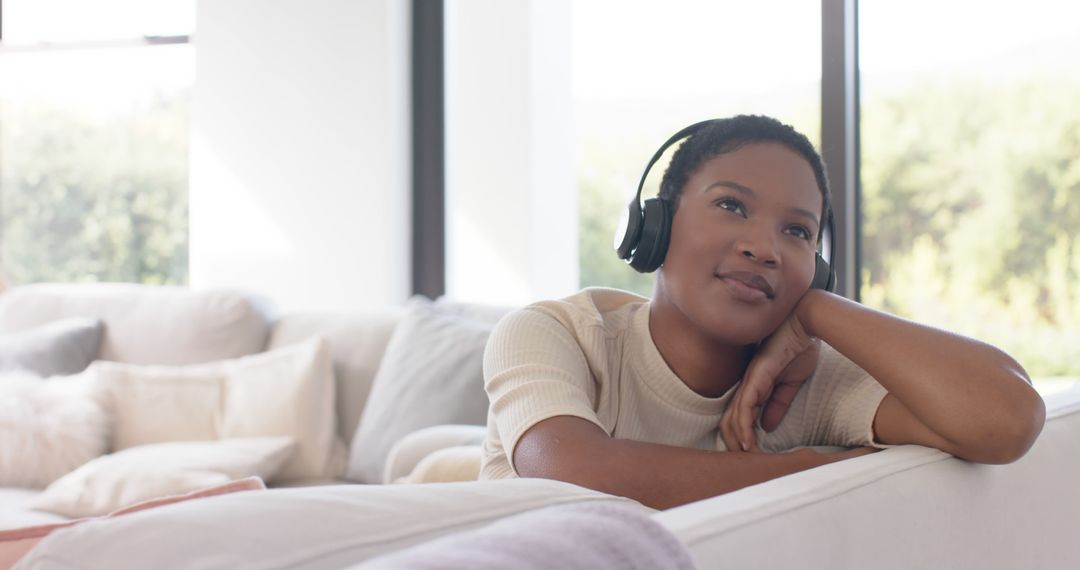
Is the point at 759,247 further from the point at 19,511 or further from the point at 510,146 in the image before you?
the point at 510,146

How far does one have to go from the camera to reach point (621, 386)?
1.37 metres

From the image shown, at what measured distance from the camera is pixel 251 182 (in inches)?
148

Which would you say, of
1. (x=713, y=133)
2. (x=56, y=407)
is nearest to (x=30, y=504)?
(x=56, y=407)

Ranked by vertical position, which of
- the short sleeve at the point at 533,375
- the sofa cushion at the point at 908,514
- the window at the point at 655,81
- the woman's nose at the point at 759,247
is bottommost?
the sofa cushion at the point at 908,514

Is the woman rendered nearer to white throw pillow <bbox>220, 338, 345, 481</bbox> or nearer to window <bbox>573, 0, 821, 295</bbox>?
white throw pillow <bbox>220, 338, 345, 481</bbox>

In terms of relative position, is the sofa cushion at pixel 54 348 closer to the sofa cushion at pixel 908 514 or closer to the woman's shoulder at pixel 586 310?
the woman's shoulder at pixel 586 310

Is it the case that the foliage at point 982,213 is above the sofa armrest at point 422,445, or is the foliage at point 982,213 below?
above

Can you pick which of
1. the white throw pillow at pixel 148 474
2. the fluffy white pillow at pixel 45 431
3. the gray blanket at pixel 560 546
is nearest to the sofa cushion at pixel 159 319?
the fluffy white pillow at pixel 45 431

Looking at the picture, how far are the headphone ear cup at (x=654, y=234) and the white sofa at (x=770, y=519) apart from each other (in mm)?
411

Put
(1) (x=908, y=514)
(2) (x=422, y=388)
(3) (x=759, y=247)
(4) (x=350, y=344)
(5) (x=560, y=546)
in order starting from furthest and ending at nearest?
(4) (x=350, y=344)
(2) (x=422, y=388)
(3) (x=759, y=247)
(1) (x=908, y=514)
(5) (x=560, y=546)

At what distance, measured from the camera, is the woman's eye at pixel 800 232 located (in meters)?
1.36

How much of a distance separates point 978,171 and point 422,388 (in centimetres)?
192

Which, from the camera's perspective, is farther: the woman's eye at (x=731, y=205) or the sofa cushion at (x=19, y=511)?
Result: the sofa cushion at (x=19, y=511)

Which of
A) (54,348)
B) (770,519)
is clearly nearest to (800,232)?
(770,519)
